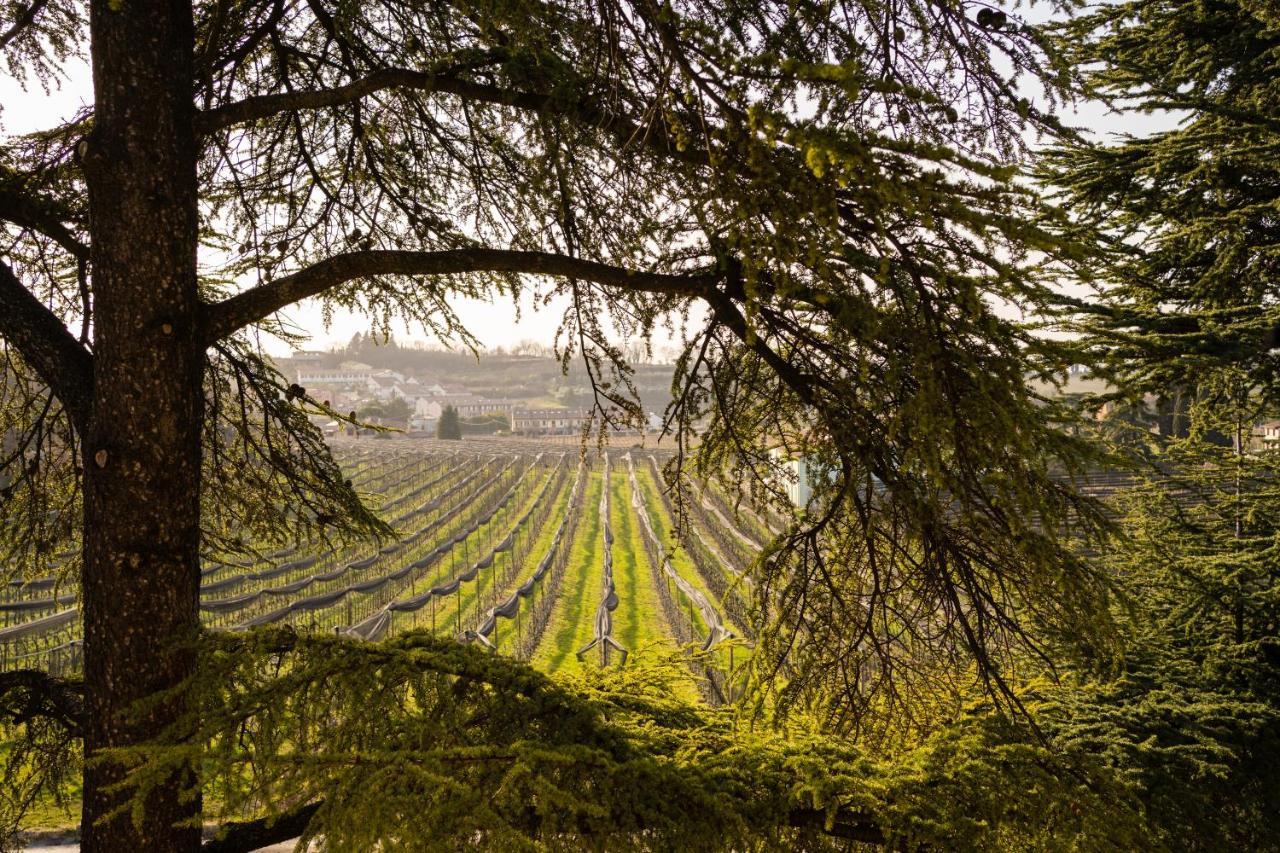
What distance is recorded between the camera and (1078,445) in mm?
1855

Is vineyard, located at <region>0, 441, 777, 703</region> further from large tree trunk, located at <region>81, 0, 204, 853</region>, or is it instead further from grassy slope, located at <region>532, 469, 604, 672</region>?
large tree trunk, located at <region>81, 0, 204, 853</region>

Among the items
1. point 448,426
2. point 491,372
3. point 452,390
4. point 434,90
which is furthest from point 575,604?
point 491,372

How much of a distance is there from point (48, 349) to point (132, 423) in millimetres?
507

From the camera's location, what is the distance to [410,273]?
7.59 feet

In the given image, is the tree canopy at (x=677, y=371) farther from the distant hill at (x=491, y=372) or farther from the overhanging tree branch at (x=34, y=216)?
the distant hill at (x=491, y=372)

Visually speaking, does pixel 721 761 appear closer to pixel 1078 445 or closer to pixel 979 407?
pixel 979 407

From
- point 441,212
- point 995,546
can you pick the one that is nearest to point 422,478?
point 441,212

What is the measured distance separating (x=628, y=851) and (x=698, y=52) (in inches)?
78.9

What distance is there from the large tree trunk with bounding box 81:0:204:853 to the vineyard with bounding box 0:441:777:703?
5.16 feet

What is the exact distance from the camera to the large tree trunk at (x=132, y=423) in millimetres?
2076

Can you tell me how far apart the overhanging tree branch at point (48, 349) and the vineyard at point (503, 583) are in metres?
1.59

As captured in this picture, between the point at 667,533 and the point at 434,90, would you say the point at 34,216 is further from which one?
the point at 667,533

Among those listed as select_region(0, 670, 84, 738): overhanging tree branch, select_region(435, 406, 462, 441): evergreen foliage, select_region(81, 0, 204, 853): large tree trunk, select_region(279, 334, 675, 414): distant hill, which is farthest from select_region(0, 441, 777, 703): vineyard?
select_region(279, 334, 675, 414): distant hill

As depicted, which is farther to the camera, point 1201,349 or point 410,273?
point 1201,349
